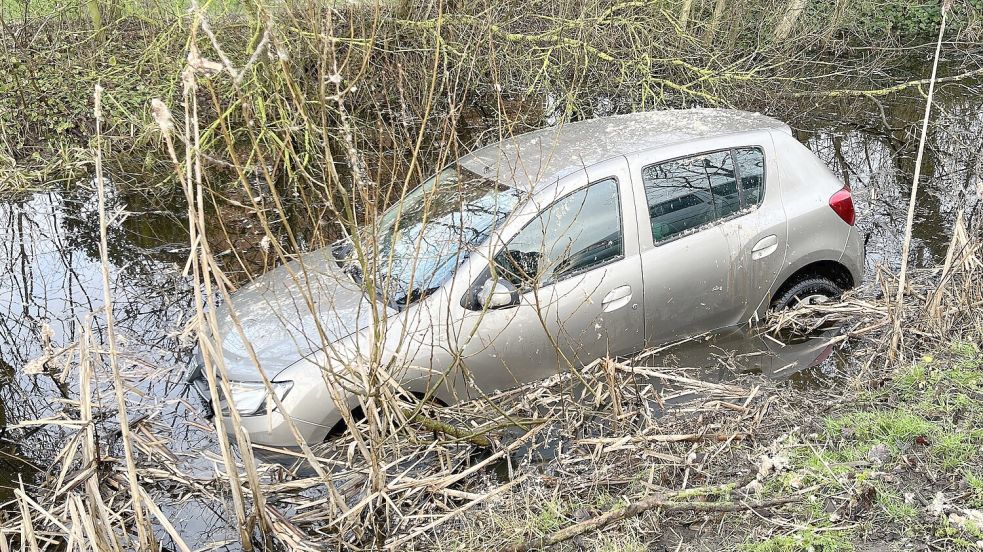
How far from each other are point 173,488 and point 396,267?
1.66 metres

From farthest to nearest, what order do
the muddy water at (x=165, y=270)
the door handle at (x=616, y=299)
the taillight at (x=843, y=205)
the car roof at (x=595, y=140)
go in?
the taillight at (x=843, y=205), the muddy water at (x=165, y=270), the car roof at (x=595, y=140), the door handle at (x=616, y=299)

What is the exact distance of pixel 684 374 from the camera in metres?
4.91

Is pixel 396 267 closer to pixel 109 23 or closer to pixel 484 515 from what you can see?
pixel 484 515

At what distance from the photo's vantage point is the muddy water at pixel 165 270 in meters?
5.08

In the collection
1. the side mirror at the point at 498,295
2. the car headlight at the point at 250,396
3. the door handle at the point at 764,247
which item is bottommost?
the door handle at the point at 764,247

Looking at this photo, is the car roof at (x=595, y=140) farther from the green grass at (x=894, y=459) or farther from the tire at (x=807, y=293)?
the green grass at (x=894, y=459)

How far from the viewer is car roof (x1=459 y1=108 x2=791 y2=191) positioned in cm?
481

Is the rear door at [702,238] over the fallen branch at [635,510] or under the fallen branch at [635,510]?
over

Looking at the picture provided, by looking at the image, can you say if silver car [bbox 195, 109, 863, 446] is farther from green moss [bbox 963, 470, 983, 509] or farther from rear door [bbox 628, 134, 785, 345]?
green moss [bbox 963, 470, 983, 509]

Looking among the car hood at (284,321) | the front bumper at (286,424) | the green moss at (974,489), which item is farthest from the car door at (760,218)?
the front bumper at (286,424)

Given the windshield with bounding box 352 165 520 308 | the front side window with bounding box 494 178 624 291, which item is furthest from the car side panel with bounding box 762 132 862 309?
the windshield with bounding box 352 165 520 308

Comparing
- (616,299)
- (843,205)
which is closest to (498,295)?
(616,299)

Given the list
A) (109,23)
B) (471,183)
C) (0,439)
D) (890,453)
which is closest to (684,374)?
(890,453)

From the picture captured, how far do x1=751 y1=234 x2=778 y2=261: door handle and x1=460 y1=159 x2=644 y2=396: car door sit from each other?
2.95 feet
